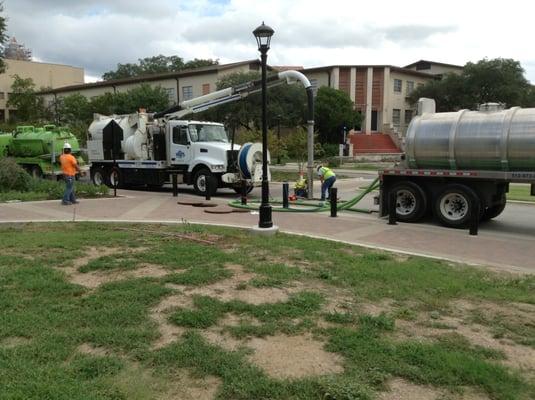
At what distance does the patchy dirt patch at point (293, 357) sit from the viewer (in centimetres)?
404

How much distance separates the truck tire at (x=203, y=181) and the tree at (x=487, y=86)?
41501 millimetres

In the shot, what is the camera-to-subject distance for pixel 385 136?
57.6 metres

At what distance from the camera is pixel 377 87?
58.5 meters

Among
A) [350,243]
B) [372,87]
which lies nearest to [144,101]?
[372,87]

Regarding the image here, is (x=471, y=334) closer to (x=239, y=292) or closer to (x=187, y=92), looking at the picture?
(x=239, y=292)

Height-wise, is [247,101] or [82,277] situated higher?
[247,101]

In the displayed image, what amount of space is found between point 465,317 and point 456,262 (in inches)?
120

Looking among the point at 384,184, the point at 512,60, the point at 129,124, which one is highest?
the point at 512,60

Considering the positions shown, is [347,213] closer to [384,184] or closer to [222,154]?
[384,184]

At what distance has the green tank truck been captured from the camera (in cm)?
2383

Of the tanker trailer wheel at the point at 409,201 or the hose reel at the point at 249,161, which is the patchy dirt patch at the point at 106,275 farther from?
the hose reel at the point at 249,161

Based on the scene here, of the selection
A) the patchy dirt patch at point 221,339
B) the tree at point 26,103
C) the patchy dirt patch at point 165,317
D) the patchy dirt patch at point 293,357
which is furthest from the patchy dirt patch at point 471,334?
the tree at point 26,103

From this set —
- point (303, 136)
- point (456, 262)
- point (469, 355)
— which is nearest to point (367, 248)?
point (456, 262)

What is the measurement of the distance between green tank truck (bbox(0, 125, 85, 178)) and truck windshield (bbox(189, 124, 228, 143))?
7417 millimetres
